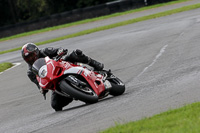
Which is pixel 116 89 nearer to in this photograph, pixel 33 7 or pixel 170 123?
pixel 170 123

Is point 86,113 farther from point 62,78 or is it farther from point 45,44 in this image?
point 45,44

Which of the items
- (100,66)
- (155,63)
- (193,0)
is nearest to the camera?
(100,66)

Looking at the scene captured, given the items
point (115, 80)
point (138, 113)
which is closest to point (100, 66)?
point (115, 80)


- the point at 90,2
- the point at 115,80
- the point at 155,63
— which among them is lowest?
the point at 90,2

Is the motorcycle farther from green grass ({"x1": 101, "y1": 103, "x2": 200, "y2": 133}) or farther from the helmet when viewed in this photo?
green grass ({"x1": 101, "y1": 103, "x2": 200, "y2": 133})

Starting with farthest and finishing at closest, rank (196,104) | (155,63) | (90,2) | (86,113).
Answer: (90,2) < (155,63) < (86,113) < (196,104)

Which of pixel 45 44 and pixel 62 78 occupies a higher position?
pixel 62 78

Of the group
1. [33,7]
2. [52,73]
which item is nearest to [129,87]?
[52,73]

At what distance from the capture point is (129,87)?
9969 mm

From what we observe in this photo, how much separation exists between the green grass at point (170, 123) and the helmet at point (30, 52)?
320 centimetres

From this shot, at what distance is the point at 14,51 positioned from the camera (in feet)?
84.8

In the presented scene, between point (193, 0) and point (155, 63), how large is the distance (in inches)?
820

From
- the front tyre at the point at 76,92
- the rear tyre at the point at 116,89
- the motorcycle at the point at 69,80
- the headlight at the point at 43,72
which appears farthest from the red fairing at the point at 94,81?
the headlight at the point at 43,72

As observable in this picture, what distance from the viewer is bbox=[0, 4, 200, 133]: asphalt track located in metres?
7.23
